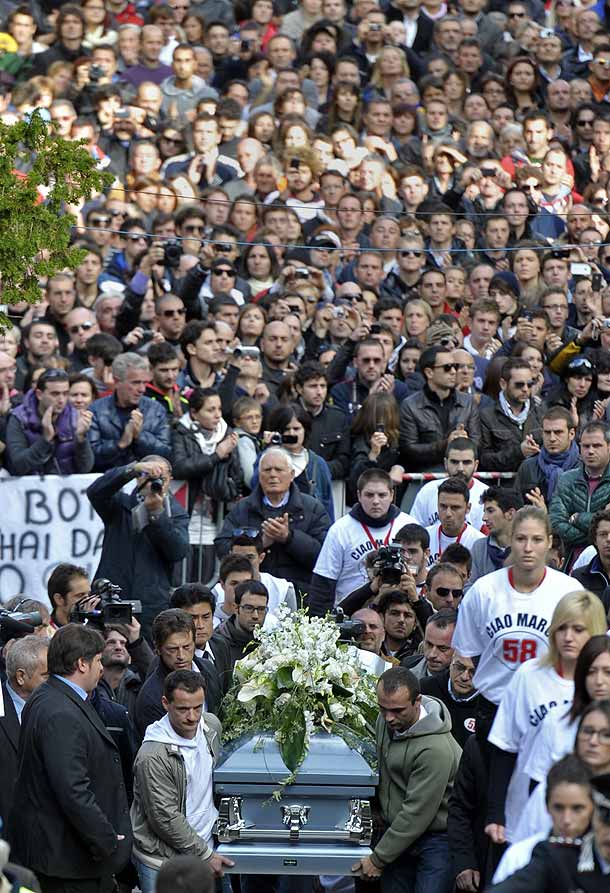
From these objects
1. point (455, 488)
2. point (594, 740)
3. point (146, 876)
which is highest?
point (594, 740)

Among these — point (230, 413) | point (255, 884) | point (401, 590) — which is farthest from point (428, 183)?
point (255, 884)

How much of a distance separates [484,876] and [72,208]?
10335 mm

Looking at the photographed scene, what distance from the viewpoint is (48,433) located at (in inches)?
553

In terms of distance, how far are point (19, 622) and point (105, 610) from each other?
723mm

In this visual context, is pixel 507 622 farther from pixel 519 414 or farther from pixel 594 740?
pixel 519 414

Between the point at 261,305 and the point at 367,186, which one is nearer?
the point at 261,305

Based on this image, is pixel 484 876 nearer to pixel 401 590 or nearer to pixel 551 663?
pixel 551 663

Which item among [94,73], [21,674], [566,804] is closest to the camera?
[566,804]

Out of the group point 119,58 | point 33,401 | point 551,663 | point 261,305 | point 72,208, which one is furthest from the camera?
point 119,58

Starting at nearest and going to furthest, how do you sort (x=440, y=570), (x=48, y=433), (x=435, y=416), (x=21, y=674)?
(x=21, y=674) < (x=440, y=570) < (x=48, y=433) < (x=435, y=416)

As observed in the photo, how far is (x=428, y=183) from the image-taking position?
19.5 metres

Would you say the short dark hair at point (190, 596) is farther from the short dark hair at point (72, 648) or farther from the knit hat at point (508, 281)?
the knit hat at point (508, 281)

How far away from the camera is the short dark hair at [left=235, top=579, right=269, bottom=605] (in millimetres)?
11594

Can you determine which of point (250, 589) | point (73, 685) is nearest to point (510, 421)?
point (250, 589)
